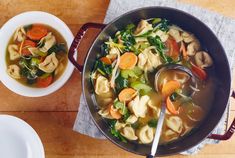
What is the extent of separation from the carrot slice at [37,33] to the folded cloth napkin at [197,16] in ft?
0.79

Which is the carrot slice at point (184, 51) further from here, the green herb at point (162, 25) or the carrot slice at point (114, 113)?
the carrot slice at point (114, 113)

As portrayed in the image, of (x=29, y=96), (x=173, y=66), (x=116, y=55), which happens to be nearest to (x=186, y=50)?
(x=173, y=66)

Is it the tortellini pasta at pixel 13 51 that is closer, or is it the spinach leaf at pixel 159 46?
the spinach leaf at pixel 159 46

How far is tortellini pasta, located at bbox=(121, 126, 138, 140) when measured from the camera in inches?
57.6

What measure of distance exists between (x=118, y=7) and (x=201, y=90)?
43cm

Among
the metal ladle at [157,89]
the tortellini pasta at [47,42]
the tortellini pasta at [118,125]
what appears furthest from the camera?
the tortellini pasta at [47,42]

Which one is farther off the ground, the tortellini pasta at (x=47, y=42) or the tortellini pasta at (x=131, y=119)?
the tortellini pasta at (x=47, y=42)

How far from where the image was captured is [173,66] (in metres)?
1.45

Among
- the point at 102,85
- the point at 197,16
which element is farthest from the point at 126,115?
the point at 197,16

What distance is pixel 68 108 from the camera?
5.26 feet

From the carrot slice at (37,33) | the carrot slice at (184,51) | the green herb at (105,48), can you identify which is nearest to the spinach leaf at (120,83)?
the green herb at (105,48)

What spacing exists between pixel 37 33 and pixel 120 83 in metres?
0.39

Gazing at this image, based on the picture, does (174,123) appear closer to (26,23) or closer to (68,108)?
(68,108)

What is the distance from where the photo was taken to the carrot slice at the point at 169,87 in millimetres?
1451
